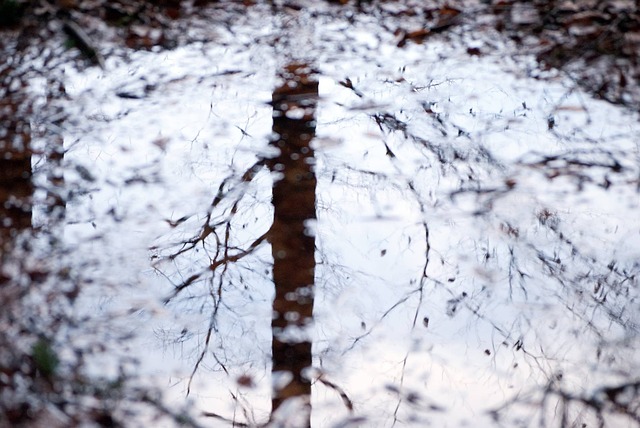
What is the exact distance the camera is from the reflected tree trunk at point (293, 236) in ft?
8.58

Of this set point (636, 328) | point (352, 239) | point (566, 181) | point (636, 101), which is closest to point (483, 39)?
point (636, 101)

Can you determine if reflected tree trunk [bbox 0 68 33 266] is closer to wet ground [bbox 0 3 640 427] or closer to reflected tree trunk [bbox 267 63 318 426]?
wet ground [bbox 0 3 640 427]

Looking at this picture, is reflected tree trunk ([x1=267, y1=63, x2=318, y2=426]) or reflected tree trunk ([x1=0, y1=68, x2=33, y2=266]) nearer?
reflected tree trunk ([x1=267, y1=63, x2=318, y2=426])

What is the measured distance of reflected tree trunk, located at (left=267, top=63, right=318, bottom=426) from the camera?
2.62 m

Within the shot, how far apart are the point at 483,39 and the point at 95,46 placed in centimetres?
287

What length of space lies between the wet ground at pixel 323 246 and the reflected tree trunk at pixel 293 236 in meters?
0.01

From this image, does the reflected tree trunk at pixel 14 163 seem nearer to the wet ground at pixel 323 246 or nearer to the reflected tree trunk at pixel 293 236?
the wet ground at pixel 323 246

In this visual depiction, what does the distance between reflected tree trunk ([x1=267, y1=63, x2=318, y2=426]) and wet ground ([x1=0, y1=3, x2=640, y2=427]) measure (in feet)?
0.04

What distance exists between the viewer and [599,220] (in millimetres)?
3434

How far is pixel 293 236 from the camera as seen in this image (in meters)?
3.35

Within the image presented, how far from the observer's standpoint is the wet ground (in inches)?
100

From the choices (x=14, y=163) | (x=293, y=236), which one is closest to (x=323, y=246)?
(x=293, y=236)

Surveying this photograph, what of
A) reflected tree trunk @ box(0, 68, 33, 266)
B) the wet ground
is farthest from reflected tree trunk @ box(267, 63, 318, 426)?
reflected tree trunk @ box(0, 68, 33, 266)

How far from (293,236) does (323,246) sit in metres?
0.16
